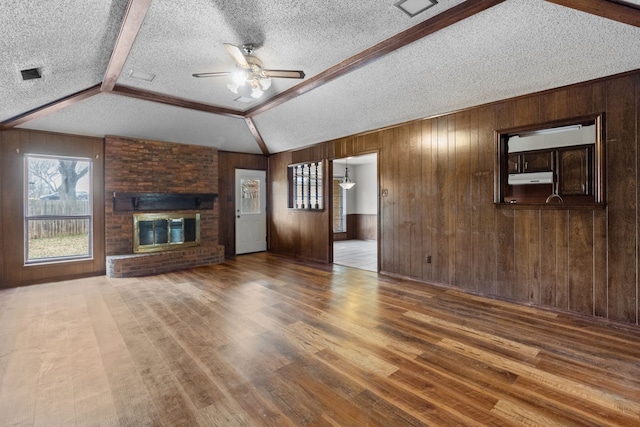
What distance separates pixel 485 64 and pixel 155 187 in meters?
5.82

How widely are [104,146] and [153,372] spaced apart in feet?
16.0

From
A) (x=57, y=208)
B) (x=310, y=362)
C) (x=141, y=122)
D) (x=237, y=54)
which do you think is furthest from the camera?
(x=141, y=122)

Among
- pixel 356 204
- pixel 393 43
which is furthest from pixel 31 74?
pixel 356 204

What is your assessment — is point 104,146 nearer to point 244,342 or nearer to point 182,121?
point 182,121

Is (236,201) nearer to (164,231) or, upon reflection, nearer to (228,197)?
(228,197)

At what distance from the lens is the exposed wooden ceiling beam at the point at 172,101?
429 centimetres

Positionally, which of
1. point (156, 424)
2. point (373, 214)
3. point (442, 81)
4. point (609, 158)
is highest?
point (442, 81)

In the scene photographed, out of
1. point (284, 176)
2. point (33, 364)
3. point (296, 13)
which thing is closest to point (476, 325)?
point (296, 13)

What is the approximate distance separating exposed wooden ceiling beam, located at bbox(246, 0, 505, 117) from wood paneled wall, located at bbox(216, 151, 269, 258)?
2.78m

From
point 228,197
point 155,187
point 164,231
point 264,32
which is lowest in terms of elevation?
point 164,231

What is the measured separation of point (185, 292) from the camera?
4.23m

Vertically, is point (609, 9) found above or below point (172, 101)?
below

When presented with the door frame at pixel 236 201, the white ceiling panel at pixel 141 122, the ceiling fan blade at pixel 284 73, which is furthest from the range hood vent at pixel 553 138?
the door frame at pixel 236 201

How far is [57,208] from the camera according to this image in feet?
16.8
